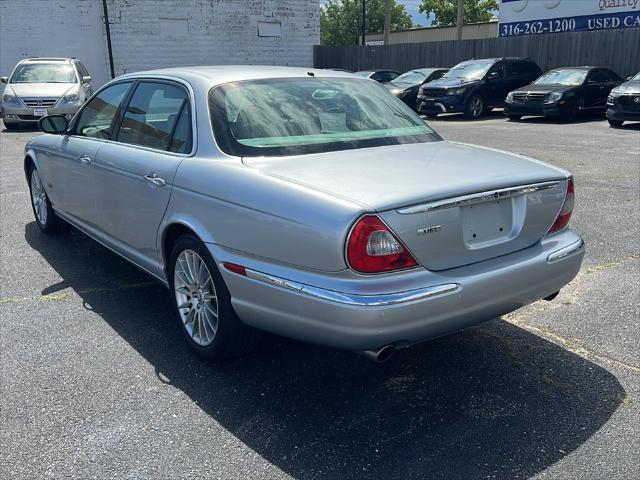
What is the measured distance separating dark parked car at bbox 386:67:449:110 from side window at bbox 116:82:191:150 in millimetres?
16984

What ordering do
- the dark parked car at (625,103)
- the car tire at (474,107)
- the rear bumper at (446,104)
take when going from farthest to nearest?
1. the car tire at (474,107)
2. the rear bumper at (446,104)
3. the dark parked car at (625,103)

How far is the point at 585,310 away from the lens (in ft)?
14.3

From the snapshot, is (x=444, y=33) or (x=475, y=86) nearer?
(x=475, y=86)

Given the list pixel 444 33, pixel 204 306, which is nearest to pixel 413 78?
pixel 204 306

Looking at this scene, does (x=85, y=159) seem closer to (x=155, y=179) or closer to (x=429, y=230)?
(x=155, y=179)

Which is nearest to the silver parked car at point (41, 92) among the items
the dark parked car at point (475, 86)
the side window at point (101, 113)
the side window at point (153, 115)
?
the dark parked car at point (475, 86)

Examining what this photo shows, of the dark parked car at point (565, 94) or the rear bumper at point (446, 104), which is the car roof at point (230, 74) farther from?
the rear bumper at point (446, 104)

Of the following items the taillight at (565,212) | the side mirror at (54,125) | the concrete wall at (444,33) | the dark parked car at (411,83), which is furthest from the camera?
the concrete wall at (444,33)

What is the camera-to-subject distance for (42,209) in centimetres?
632

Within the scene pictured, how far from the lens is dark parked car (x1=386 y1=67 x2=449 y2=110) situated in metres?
21.0

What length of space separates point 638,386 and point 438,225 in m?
1.45

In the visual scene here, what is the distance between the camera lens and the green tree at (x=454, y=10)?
77.8 meters

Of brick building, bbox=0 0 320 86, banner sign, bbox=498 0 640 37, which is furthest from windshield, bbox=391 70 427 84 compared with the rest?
brick building, bbox=0 0 320 86

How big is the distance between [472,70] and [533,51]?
5166 millimetres
